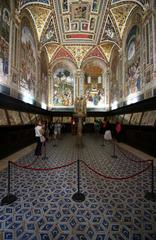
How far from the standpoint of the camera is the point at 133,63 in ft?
36.1

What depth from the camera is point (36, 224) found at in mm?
2219

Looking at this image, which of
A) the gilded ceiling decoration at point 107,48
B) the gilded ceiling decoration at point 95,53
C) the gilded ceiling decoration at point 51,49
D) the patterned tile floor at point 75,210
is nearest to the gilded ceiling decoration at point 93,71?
the gilded ceiling decoration at point 95,53

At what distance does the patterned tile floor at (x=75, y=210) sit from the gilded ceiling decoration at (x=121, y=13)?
44.0ft

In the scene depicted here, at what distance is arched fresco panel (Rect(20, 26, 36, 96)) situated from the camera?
10208 mm

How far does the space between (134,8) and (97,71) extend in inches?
381

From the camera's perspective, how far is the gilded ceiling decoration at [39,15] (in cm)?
1108

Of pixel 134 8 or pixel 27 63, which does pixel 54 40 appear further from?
pixel 134 8

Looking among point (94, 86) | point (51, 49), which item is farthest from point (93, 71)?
point (51, 49)

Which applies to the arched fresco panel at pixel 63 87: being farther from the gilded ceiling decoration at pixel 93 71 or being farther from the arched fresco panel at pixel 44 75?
the gilded ceiling decoration at pixel 93 71

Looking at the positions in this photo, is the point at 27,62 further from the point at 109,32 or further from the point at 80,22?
the point at 109,32

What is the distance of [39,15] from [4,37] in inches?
261

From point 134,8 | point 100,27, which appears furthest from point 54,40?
point 134,8

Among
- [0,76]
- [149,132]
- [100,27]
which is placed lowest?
[149,132]

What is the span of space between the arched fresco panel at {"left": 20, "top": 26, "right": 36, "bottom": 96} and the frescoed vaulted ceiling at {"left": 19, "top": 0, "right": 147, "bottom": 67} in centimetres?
173
